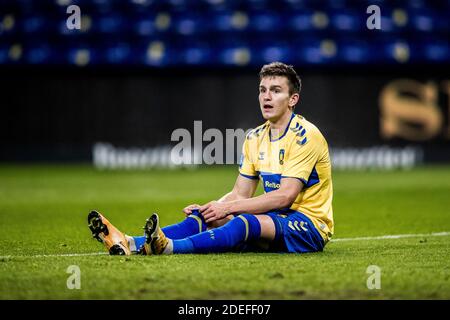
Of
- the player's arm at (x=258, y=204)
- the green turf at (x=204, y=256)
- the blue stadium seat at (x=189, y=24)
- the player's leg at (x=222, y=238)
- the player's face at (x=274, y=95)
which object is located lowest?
the green turf at (x=204, y=256)

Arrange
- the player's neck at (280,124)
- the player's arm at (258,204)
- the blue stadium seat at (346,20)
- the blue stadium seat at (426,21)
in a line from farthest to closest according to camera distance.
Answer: the blue stadium seat at (426,21)
the blue stadium seat at (346,20)
the player's neck at (280,124)
the player's arm at (258,204)

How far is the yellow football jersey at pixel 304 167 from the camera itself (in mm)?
6371

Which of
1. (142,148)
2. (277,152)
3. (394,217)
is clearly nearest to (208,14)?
(142,148)

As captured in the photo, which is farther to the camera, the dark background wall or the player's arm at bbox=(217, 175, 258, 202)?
the dark background wall

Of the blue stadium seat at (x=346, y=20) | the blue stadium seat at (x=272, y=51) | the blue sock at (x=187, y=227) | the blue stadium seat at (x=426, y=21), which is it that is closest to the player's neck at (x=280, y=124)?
the blue sock at (x=187, y=227)

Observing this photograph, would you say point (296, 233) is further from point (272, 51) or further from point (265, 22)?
point (265, 22)

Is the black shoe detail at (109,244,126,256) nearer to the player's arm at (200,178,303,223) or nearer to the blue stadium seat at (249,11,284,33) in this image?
the player's arm at (200,178,303,223)

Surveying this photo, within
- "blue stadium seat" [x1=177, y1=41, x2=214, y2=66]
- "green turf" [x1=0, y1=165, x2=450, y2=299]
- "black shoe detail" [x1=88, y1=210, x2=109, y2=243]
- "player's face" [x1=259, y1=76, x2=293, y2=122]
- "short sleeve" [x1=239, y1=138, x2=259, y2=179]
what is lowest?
"green turf" [x1=0, y1=165, x2=450, y2=299]

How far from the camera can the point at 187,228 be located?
6.43 metres

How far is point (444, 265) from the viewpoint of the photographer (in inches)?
237

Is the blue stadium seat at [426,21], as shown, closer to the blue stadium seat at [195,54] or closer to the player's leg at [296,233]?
the blue stadium seat at [195,54]

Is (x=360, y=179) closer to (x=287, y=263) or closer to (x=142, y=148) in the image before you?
(x=142, y=148)

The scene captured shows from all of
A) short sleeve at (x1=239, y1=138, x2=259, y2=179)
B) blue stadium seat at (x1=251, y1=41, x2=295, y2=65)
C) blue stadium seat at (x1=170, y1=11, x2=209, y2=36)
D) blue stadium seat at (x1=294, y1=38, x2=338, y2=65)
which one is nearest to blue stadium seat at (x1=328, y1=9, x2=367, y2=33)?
blue stadium seat at (x1=294, y1=38, x2=338, y2=65)

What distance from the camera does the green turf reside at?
503 centimetres
